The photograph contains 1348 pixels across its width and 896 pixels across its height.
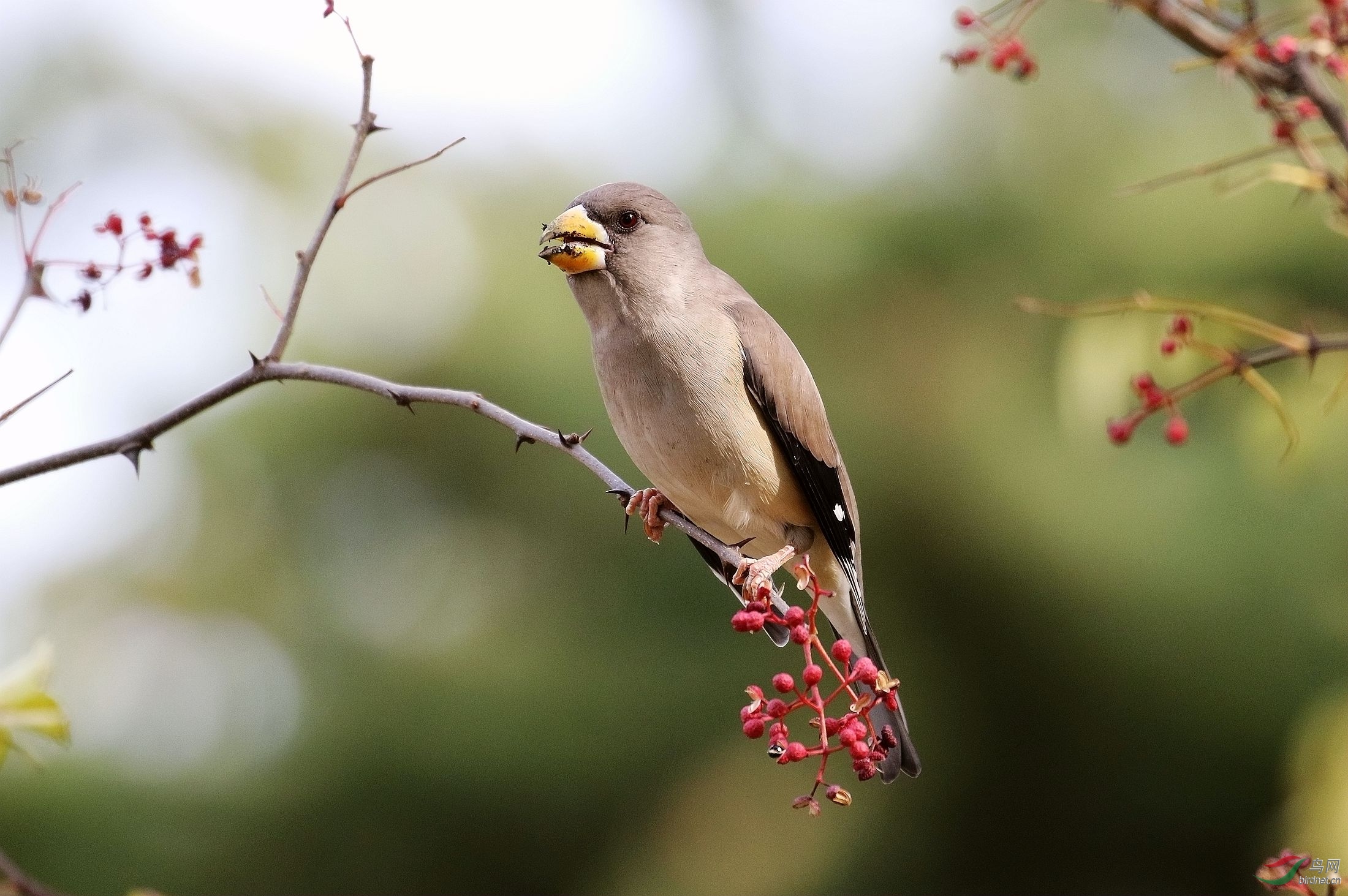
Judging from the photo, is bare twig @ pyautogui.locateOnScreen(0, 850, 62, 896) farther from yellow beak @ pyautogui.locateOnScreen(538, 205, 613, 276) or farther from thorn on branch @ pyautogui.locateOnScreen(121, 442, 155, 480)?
yellow beak @ pyautogui.locateOnScreen(538, 205, 613, 276)

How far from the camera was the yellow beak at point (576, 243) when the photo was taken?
3168 millimetres

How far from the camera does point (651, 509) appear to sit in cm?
348

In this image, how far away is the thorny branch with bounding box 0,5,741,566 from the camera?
5.57 feet

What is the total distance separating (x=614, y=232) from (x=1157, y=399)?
1.55 meters

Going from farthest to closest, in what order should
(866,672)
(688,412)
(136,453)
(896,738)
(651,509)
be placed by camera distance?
(651,509)
(688,412)
(896,738)
(866,672)
(136,453)

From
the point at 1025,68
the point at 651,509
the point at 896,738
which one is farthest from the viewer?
the point at 651,509

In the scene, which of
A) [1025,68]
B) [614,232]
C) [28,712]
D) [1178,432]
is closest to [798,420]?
[614,232]

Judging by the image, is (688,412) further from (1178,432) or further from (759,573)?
(1178,432)

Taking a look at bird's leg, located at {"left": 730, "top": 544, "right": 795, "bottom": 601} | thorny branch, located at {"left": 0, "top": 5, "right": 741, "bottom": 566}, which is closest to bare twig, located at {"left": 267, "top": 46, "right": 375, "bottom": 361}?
thorny branch, located at {"left": 0, "top": 5, "right": 741, "bottom": 566}

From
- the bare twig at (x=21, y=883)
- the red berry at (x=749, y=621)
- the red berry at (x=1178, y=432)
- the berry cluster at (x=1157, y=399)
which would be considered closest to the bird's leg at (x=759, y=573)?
the red berry at (x=749, y=621)

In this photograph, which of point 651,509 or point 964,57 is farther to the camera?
point 651,509

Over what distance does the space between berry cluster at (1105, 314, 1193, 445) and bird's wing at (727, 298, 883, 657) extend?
44.3 inches

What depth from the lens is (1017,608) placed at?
7.48 meters

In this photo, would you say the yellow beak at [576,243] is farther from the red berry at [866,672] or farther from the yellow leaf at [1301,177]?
the yellow leaf at [1301,177]
